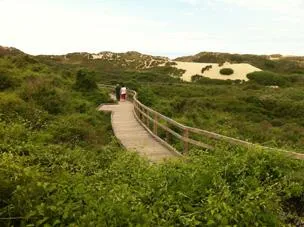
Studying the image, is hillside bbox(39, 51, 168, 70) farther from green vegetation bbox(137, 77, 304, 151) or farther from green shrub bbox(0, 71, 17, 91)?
green shrub bbox(0, 71, 17, 91)

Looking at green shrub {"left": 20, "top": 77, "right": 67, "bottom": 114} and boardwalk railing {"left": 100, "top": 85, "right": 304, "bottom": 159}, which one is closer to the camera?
boardwalk railing {"left": 100, "top": 85, "right": 304, "bottom": 159}

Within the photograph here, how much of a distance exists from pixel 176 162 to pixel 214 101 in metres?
26.1

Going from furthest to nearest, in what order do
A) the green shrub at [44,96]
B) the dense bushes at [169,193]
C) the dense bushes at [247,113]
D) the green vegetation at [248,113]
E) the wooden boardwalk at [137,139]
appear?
the dense bushes at [247,113] → the green vegetation at [248,113] → the green shrub at [44,96] → the wooden boardwalk at [137,139] → the dense bushes at [169,193]

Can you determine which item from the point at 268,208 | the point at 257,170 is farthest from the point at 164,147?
the point at 268,208

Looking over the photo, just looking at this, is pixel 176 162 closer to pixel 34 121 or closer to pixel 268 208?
pixel 268 208

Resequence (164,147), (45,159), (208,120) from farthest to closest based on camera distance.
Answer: (208,120) → (164,147) → (45,159)

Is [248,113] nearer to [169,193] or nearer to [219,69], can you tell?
[169,193]

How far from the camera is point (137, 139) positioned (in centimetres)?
1667

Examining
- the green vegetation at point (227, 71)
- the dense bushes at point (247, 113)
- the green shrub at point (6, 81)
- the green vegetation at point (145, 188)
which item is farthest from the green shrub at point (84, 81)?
the green vegetation at point (227, 71)

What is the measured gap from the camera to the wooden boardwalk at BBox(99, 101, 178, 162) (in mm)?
13445

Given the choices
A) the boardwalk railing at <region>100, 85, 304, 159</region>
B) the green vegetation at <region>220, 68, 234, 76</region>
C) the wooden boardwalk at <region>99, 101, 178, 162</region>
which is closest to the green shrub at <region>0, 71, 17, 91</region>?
the wooden boardwalk at <region>99, 101, 178, 162</region>

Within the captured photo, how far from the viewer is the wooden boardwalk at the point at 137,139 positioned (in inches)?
529

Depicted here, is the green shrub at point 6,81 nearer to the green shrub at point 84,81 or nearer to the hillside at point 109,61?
the green shrub at point 84,81

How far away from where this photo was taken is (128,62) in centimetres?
9531
